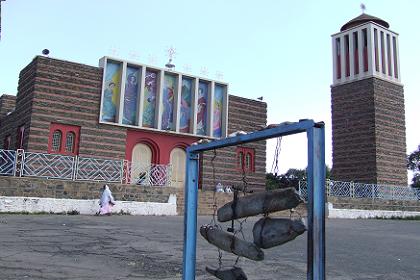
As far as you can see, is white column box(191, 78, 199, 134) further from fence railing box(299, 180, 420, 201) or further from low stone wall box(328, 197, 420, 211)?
low stone wall box(328, 197, 420, 211)

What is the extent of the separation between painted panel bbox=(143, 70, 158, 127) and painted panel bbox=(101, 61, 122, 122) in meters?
1.44

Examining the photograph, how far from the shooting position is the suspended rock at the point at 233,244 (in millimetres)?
2898

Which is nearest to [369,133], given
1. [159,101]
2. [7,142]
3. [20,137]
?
[159,101]

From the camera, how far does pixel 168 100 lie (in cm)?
2259

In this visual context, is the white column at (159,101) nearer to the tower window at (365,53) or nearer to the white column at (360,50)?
the white column at (360,50)

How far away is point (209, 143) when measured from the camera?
354cm

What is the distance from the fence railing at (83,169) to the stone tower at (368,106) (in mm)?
14229

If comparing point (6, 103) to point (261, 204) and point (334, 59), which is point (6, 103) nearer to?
point (334, 59)

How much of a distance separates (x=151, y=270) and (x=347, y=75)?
26726 mm

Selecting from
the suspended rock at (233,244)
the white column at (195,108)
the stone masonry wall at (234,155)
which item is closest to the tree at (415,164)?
the stone masonry wall at (234,155)

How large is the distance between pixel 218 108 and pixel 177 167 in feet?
13.4

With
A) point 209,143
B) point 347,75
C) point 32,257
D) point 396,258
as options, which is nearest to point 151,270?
point 32,257

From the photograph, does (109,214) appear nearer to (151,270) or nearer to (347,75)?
(151,270)

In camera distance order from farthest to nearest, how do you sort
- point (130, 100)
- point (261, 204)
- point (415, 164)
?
point (415, 164)
point (130, 100)
point (261, 204)
